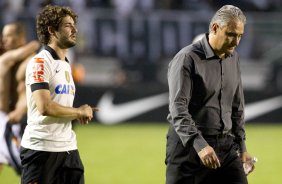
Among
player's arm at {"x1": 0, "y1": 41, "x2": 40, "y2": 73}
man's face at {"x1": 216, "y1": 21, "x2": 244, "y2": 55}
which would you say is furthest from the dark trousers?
player's arm at {"x1": 0, "y1": 41, "x2": 40, "y2": 73}

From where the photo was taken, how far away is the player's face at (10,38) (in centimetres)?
871

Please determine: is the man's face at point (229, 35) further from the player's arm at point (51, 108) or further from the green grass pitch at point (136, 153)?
the green grass pitch at point (136, 153)

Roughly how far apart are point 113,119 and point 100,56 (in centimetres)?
150

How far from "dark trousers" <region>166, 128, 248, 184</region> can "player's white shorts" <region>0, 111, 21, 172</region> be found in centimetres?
309

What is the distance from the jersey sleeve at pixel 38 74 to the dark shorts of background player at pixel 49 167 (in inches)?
20.6

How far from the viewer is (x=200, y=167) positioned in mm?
5555

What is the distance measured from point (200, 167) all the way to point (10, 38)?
3941 mm

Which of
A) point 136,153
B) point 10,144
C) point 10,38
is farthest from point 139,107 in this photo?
point 10,144

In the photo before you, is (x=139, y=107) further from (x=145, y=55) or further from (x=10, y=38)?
(x=10, y=38)

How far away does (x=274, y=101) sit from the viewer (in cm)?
1669

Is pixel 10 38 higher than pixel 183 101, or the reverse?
pixel 183 101

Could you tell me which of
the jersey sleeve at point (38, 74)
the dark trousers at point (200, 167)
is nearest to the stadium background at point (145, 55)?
the dark trousers at point (200, 167)

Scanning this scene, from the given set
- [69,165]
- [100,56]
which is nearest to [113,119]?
[100,56]

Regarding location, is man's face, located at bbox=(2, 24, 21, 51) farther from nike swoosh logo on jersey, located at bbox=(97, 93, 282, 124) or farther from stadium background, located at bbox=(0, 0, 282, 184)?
nike swoosh logo on jersey, located at bbox=(97, 93, 282, 124)
